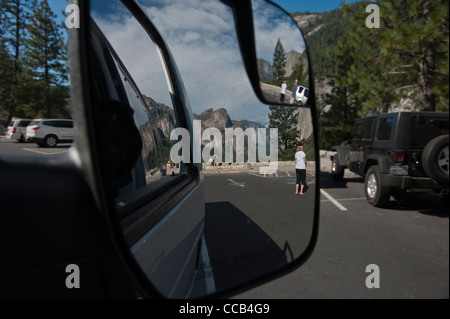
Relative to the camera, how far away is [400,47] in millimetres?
9234

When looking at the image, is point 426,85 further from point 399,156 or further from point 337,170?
point 399,156

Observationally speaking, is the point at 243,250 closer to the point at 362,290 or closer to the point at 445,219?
the point at 362,290

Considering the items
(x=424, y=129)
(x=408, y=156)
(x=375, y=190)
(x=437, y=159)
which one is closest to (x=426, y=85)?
(x=424, y=129)

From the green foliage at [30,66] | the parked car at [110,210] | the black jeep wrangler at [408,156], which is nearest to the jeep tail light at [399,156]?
the black jeep wrangler at [408,156]

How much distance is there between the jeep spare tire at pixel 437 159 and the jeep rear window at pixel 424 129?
0.40 meters

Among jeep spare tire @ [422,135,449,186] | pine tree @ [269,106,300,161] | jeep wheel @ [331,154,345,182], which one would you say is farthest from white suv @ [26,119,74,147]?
jeep wheel @ [331,154,345,182]

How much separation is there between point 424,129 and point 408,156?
0.70 metres

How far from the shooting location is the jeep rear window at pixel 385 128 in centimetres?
682

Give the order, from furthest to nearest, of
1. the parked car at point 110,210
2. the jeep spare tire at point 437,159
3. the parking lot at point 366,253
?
the jeep spare tire at point 437,159, the parking lot at point 366,253, the parked car at point 110,210

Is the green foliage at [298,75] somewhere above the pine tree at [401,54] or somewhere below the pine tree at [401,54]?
below

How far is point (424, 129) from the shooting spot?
20.8 feet

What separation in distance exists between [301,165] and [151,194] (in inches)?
21.8

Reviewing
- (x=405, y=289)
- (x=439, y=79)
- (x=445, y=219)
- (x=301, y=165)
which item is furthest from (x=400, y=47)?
(x=301, y=165)

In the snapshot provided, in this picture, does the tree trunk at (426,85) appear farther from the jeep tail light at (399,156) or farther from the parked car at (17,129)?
the parked car at (17,129)
